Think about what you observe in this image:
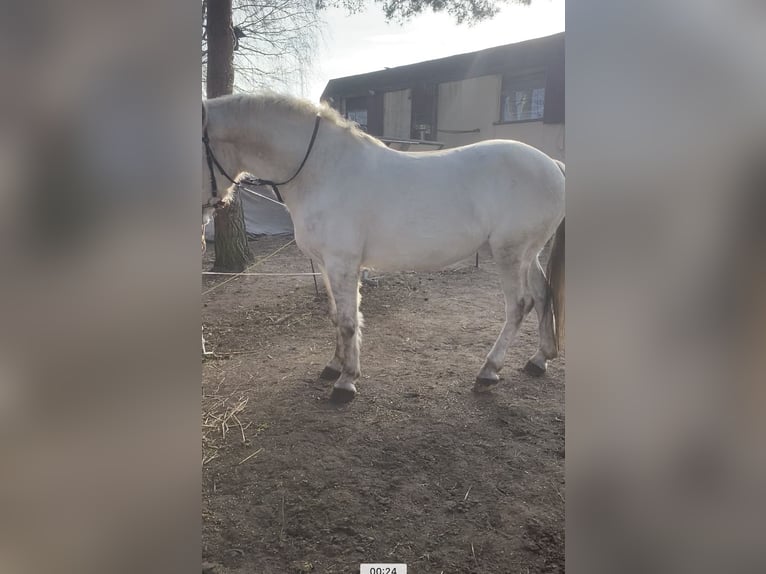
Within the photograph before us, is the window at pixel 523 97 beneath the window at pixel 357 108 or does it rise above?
beneath

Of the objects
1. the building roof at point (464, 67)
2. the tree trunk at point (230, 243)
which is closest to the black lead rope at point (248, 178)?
the tree trunk at point (230, 243)

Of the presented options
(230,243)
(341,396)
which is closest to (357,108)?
(230,243)

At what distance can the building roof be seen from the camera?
6838 mm

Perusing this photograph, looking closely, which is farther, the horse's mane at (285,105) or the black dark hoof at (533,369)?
the black dark hoof at (533,369)

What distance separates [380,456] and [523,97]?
704 cm

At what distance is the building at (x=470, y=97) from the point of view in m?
6.69

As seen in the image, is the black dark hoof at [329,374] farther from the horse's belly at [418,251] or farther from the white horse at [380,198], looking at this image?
the horse's belly at [418,251]

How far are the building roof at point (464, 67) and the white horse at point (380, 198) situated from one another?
4298 millimetres

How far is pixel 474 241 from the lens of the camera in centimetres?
257
